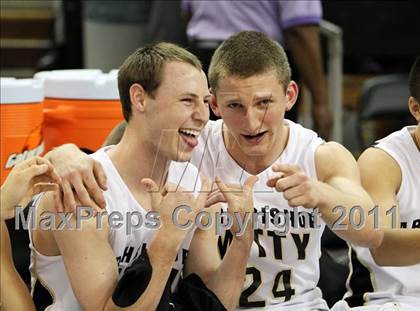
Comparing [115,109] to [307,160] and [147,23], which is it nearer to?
[307,160]

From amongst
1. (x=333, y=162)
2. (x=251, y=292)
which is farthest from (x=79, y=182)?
(x=333, y=162)

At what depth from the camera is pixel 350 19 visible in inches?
297

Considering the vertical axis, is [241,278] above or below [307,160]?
below

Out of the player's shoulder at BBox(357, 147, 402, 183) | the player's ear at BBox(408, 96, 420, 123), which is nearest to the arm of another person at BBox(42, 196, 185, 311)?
the player's shoulder at BBox(357, 147, 402, 183)

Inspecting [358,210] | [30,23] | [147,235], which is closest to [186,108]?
[147,235]

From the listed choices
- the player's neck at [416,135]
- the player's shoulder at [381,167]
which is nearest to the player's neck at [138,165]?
the player's shoulder at [381,167]

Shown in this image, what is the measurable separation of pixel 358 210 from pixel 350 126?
5.10m

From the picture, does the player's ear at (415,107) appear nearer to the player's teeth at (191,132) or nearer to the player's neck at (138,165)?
the player's teeth at (191,132)

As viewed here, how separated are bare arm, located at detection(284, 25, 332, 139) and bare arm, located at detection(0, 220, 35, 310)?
269cm

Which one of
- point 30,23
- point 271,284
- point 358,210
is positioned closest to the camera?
point 358,210

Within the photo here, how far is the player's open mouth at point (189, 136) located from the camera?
3561mm

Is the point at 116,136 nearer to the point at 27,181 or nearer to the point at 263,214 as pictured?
the point at 263,214

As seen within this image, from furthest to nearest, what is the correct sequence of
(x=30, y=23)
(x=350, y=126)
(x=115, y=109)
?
(x=350, y=126) < (x=30, y=23) < (x=115, y=109)

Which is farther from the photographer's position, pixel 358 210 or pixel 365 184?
pixel 365 184
